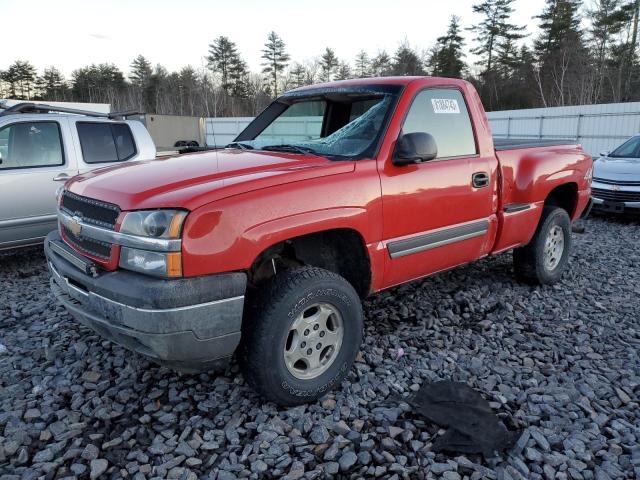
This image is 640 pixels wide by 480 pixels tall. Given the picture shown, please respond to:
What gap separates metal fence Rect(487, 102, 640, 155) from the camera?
17188 millimetres

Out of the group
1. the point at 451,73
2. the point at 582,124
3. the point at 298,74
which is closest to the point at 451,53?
the point at 451,73

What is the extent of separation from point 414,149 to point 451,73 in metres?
48.3

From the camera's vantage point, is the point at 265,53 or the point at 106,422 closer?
the point at 106,422

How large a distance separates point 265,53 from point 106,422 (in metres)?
58.3

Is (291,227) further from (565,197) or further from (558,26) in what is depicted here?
(558,26)

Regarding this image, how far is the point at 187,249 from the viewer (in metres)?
2.34

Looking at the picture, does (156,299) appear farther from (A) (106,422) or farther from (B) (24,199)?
(B) (24,199)

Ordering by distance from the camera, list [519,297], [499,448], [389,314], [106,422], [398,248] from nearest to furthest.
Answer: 1. [499,448]
2. [106,422]
3. [398,248]
4. [389,314]
5. [519,297]

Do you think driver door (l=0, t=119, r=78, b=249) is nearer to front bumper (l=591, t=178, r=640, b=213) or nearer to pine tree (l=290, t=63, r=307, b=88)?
front bumper (l=591, t=178, r=640, b=213)

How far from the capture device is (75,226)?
111 inches

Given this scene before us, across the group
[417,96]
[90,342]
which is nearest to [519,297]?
[417,96]

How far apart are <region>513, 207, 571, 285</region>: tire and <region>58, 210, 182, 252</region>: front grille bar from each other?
143 inches

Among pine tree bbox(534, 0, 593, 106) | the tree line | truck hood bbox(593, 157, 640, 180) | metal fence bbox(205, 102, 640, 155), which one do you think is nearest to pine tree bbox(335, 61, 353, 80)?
the tree line

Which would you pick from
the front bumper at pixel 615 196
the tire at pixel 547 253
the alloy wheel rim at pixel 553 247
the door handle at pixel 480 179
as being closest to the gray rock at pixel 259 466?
the door handle at pixel 480 179
